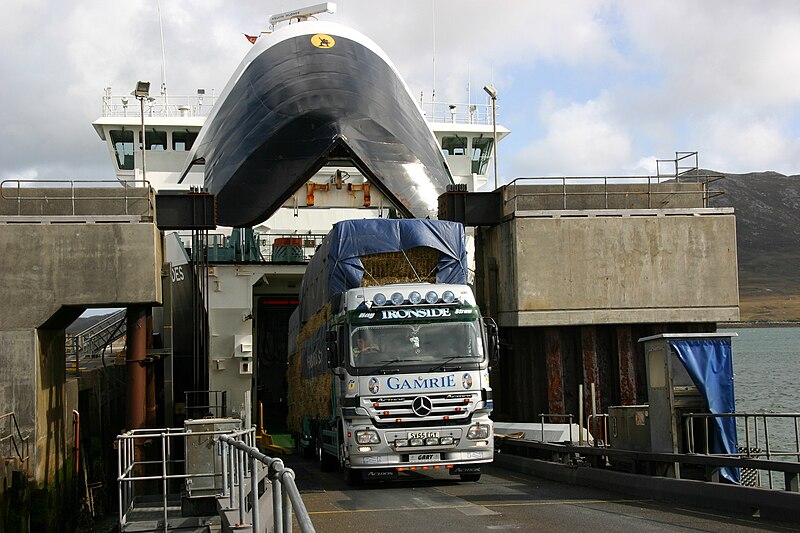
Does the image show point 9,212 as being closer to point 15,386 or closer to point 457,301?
point 15,386

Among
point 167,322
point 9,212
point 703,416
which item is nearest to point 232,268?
point 167,322

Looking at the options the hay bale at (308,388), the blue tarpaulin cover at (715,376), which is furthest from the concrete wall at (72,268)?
the blue tarpaulin cover at (715,376)

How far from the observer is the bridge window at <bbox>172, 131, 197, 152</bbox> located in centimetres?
3594

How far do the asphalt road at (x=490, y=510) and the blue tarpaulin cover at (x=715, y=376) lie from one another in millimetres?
1722

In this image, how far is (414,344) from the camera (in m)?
14.9

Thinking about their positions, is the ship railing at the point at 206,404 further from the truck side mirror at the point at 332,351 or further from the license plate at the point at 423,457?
the license plate at the point at 423,457

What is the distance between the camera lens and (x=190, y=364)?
29.4m

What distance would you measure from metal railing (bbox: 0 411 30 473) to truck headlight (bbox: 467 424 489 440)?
300 inches

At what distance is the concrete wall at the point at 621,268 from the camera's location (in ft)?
70.9

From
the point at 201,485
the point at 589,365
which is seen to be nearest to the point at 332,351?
the point at 201,485

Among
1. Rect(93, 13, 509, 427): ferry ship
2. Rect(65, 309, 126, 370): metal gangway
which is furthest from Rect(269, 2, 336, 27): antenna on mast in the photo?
Rect(65, 309, 126, 370): metal gangway

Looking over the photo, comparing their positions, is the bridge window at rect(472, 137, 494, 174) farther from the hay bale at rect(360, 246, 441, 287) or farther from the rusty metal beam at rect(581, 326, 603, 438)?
the hay bale at rect(360, 246, 441, 287)

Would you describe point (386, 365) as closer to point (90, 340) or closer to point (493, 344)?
point (493, 344)

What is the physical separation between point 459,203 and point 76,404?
968 cm
